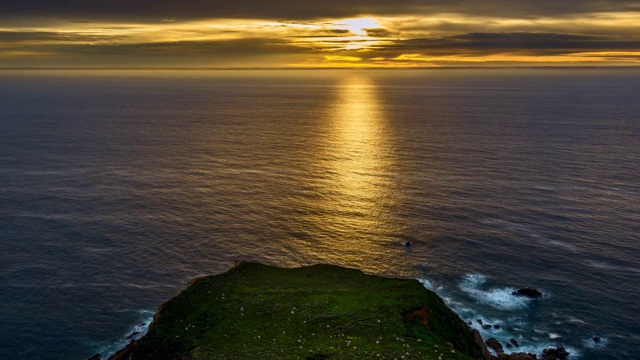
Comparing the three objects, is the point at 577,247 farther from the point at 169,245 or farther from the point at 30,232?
the point at 30,232

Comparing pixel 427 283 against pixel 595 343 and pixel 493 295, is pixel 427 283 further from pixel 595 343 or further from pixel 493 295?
pixel 595 343

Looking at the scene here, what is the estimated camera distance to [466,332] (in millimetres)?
66375

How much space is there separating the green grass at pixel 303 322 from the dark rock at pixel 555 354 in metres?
9.33

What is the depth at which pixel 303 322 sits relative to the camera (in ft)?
203

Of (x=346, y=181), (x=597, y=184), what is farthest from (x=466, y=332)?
(x=597, y=184)

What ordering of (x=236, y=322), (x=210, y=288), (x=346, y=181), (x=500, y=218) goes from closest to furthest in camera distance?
(x=236, y=322) < (x=210, y=288) < (x=500, y=218) < (x=346, y=181)

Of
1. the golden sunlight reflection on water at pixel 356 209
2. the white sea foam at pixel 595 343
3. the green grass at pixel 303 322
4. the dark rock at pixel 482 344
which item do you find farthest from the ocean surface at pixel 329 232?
the green grass at pixel 303 322

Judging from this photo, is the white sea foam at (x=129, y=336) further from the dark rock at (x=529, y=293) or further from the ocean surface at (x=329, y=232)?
the dark rock at (x=529, y=293)

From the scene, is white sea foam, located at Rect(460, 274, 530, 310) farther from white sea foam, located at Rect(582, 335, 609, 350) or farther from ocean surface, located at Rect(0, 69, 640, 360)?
white sea foam, located at Rect(582, 335, 609, 350)

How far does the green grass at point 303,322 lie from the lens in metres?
55.9

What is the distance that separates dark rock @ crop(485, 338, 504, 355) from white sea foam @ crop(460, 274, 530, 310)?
989cm

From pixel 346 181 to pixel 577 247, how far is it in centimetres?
6112

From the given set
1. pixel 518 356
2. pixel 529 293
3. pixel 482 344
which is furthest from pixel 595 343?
pixel 482 344

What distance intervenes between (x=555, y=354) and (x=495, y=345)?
7.45 m
